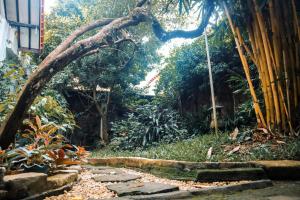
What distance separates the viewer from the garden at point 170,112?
2583 mm

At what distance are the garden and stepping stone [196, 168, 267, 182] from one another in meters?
0.01

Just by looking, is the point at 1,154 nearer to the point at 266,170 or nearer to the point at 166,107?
the point at 266,170

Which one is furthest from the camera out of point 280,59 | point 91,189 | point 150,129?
point 150,129

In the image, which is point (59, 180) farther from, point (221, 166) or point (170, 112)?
point (170, 112)

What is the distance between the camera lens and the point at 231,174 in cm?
287

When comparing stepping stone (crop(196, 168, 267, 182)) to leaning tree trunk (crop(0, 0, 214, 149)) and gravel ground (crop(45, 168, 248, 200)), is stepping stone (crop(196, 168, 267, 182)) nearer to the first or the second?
gravel ground (crop(45, 168, 248, 200))

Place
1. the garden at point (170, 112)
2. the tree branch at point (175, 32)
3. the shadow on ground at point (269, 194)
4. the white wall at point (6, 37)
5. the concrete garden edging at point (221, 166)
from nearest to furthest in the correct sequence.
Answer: the shadow on ground at point (269, 194) → the garden at point (170, 112) → the concrete garden edging at point (221, 166) → the tree branch at point (175, 32) → the white wall at point (6, 37)

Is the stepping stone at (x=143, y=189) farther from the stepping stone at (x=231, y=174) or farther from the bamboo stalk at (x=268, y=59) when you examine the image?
the bamboo stalk at (x=268, y=59)

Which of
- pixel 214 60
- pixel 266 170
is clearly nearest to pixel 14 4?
pixel 214 60

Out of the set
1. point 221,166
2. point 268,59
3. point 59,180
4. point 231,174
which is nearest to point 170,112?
point 268,59

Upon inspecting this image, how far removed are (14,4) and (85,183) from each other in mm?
5726

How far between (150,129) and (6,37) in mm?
4640

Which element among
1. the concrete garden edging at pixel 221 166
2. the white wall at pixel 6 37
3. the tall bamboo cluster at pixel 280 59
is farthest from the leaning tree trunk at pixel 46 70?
the white wall at pixel 6 37

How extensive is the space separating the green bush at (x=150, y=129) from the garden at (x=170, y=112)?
3 centimetres
